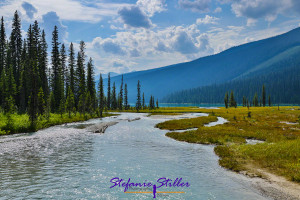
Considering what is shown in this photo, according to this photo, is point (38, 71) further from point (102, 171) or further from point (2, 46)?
point (102, 171)

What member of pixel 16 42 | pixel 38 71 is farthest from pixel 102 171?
pixel 16 42

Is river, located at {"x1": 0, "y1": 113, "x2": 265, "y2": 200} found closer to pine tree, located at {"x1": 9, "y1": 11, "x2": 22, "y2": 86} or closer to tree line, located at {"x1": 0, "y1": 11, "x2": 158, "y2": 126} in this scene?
tree line, located at {"x1": 0, "y1": 11, "x2": 158, "y2": 126}

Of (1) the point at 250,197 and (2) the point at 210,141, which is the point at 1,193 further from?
(2) the point at 210,141

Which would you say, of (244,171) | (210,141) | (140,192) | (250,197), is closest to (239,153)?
(244,171)

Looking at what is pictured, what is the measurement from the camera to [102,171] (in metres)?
14.0

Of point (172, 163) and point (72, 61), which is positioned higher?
point (72, 61)

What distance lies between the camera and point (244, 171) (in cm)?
1412

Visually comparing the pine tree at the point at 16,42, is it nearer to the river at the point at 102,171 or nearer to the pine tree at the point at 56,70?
the pine tree at the point at 56,70

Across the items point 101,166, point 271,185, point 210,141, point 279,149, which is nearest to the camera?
point 271,185

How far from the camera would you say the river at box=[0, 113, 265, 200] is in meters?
10.5

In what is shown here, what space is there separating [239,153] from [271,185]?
7210 millimetres

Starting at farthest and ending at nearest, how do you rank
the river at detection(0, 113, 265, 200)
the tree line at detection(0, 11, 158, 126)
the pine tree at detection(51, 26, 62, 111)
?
the pine tree at detection(51, 26, 62, 111) → the tree line at detection(0, 11, 158, 126) → the river at detection(0, 113, 265, 200)

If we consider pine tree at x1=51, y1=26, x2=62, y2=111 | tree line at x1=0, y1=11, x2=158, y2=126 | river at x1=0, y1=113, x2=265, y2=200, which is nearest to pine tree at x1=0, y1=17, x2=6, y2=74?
tree line at x1=0, y1=11, x2=158, y2=126

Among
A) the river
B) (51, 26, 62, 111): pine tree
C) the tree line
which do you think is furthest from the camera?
(51, 26, 62, 111): pine tree
